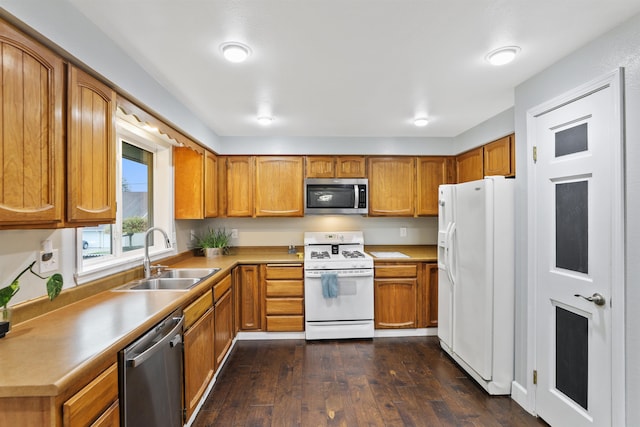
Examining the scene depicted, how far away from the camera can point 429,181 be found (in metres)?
3.84

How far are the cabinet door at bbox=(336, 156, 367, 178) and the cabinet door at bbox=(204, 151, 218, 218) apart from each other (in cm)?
148

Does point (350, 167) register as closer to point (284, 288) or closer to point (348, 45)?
point (284, 288)

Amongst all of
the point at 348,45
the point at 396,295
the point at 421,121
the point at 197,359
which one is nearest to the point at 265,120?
the point at 348,45

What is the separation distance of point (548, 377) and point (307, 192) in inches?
108

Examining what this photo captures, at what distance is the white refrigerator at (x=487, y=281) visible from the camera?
234 centimetres

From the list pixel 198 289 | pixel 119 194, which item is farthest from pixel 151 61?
pixel 198 289

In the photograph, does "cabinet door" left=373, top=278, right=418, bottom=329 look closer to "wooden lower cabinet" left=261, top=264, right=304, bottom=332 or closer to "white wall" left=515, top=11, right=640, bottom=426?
"wooden lower cabinet" left=261, top=264, right=304, bottom=332

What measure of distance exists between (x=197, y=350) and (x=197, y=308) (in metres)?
0.29

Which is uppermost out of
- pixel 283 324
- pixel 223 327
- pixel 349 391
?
pixel 223 327

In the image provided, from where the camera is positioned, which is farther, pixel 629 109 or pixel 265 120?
pixel 265 120

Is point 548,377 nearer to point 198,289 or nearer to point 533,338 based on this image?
point 533,338

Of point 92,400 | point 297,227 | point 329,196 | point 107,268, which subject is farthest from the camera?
point 297,227

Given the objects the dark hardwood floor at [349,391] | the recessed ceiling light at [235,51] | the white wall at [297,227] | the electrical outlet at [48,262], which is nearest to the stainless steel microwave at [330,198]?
the white wall at [297,227]

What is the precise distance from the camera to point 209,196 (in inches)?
132
